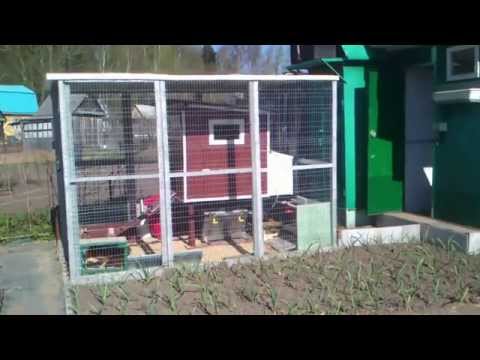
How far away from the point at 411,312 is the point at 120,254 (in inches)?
141

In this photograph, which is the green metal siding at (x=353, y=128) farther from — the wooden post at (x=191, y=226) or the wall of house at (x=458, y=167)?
the wooden post at (x=191, y=226)

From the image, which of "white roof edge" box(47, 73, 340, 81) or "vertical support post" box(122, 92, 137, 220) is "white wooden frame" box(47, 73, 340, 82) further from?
"vertical support post" box(122, 92, 137, 220)

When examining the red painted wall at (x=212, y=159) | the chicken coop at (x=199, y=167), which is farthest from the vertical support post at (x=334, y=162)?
the red painted wall at (x=212, y=159)

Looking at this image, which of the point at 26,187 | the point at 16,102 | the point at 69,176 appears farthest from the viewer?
the point at 16,102

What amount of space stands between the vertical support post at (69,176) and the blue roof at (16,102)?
9571 mm

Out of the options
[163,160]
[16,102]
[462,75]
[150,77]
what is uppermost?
[16,102]

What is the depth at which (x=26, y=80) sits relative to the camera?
1255 inches

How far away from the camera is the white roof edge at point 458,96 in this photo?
662 centimetres

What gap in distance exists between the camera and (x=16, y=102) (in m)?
15.0

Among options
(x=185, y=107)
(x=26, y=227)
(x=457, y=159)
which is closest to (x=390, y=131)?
(x=457, y=159)

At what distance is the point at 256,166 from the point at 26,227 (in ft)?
16.4

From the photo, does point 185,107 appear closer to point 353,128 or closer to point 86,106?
point 86,106

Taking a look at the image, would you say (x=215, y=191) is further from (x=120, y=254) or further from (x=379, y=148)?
(x=379, y=148)

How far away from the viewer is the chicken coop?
627 cm
